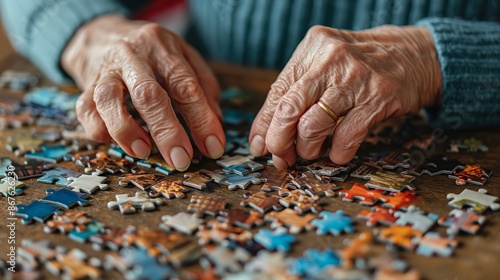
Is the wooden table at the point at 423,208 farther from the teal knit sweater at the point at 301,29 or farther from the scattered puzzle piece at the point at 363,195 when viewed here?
the teal knit sweater at the point at 301,29

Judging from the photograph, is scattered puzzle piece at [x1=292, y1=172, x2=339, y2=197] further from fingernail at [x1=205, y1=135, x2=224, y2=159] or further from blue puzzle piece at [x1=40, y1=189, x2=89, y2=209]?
blue puzzle piece at [x1=40, y1=189, x2=89, y2=209]

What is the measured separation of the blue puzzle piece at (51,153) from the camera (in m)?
1.71

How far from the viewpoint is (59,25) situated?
2.38 metres

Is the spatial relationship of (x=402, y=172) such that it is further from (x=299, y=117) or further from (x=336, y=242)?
(x=336, y=242)

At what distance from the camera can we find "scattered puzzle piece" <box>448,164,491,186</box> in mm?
1496

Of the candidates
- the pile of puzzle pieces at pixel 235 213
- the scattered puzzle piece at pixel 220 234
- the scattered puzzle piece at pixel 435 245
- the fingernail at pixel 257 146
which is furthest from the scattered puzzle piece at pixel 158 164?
the scattered puzzle piece at pixel 435 245

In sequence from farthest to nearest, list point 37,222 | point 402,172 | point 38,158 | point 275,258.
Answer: point 38,158 < point 402,172 < point 37,222 < point 275,258

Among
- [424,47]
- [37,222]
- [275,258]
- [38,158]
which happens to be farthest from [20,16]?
[275,258]

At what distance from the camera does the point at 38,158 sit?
172cm

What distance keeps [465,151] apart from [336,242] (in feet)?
2.30

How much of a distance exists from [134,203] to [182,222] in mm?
169

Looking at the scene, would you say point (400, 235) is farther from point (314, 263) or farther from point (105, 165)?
point (105, 165)

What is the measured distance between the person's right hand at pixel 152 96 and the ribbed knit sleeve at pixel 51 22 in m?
0.38

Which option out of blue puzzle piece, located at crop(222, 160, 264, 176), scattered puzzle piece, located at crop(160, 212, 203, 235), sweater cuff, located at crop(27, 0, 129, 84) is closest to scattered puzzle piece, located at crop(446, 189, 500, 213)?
blue puzzle piece, located at crop(222, 160, 264, 176)
